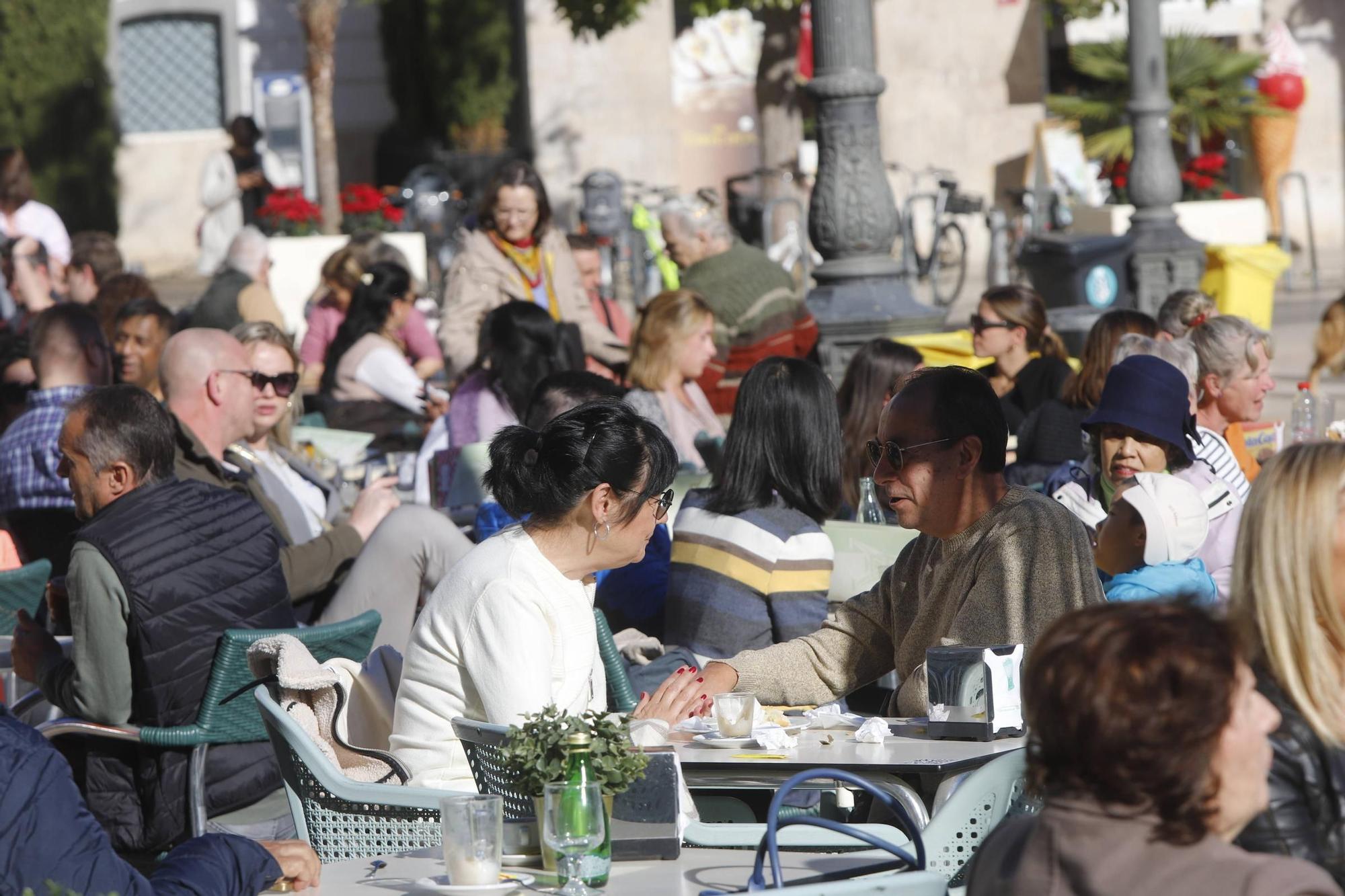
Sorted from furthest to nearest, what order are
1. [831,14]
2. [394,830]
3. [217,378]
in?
[831,14] < [217,378] < [394,830]

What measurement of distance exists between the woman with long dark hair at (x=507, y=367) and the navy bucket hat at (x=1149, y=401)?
2971 mm

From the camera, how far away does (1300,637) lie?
2592mm

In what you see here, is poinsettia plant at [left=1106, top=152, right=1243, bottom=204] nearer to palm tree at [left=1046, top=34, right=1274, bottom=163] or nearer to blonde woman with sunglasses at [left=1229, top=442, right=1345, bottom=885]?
palm tree at [left=1046, top=34, right=1274, bottom=163]

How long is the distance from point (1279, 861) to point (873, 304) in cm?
702

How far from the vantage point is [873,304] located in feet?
29.7

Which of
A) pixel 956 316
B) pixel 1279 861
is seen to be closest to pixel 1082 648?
pixel 1279 861

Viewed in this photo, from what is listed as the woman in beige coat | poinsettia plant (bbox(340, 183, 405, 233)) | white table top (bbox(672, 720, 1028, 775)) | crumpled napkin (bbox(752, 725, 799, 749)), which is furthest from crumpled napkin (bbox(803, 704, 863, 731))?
poinsettia plant (bbox(340, 183, 405, 233))

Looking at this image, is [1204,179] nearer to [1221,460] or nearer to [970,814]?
[1221,460]

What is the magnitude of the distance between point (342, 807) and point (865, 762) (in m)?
1.05

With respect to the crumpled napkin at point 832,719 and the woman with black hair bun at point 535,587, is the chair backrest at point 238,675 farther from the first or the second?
the crumpled napkin at point 832,719

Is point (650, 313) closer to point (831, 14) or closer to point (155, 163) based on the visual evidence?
point (831, 14)

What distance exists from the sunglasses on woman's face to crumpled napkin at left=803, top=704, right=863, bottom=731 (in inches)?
126

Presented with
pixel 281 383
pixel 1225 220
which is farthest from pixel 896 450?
pixel 1225 220

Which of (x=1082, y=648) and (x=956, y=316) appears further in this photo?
(x=956, y=316)
